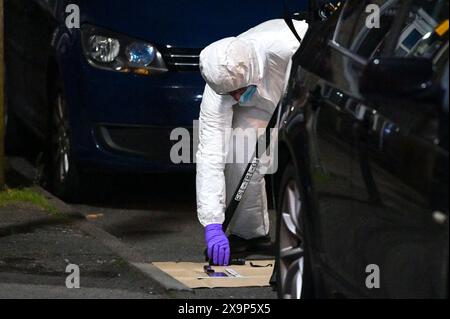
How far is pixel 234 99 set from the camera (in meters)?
7.16

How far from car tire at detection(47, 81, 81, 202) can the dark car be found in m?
2.97

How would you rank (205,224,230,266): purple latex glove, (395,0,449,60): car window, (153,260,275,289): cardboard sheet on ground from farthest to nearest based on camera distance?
(205,224,230,266): purple latex glove → (153,260,275,289): cardboard sheet on ground → (395,0,449,60): car window

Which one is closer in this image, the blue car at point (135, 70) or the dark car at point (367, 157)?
the dark car at point (367, 157)

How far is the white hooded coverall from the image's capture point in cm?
695

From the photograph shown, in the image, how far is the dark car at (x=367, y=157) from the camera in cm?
416

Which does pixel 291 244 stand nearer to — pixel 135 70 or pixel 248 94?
pixel 248 94

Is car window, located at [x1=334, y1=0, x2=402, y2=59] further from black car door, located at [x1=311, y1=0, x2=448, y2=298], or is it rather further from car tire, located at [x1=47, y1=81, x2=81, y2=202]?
car tire, located at [x1=47, y1=81, x2=81, y2=202]

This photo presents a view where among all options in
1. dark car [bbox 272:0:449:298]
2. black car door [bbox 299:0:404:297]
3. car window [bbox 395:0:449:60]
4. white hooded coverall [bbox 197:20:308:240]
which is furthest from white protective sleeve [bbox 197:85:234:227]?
car window [bbox 395:0:449:60]

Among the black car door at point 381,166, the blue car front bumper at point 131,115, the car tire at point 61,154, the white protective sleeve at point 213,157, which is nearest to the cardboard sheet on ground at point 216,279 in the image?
the white protective sleeve at point 213,157

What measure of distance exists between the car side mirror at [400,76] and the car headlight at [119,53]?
3.98m

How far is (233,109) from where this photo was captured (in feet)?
24.1

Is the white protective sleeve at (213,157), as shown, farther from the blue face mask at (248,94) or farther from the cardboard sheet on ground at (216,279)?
the cardboard sheet on ground at (216,279)

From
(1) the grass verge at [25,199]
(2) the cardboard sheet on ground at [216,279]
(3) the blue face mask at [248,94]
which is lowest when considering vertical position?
(1) the grass verge at [25,199]
